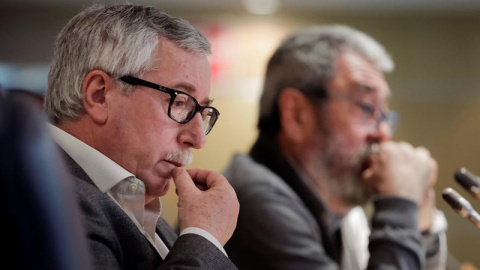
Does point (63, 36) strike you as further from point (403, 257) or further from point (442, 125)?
point (442, 125)

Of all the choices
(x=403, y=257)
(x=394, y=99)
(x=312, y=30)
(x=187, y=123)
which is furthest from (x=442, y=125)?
(x=187, y=123)

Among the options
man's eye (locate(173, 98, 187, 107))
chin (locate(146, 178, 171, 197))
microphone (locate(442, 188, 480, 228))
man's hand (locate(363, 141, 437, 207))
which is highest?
man's eye (locate(173, 98, 187, 107))

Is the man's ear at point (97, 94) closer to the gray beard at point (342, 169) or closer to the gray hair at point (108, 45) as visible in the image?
the gray hair at point (108, 45)

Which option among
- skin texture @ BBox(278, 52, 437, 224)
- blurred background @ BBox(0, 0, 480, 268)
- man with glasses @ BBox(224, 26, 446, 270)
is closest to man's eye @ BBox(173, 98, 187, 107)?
man with glasses @ BBox(224, 26, 446, 270)

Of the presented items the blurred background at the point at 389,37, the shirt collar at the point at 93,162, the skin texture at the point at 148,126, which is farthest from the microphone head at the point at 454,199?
the blurred background at the point at 389,37

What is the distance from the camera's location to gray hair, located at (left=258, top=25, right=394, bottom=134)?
1.69 meters

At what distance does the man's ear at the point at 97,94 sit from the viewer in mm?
844

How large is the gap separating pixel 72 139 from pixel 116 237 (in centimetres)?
14

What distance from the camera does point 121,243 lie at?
789 millimetres

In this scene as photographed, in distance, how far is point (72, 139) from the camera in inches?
33.4

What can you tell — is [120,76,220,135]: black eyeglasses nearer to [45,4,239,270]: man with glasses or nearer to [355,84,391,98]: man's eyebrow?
[45,4,239,270]: man with glasses

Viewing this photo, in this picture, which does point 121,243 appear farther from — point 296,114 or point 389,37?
point 389,37

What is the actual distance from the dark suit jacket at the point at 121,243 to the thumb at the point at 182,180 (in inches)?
2.6

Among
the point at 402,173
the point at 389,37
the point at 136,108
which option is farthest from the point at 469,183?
the point at 389,37
